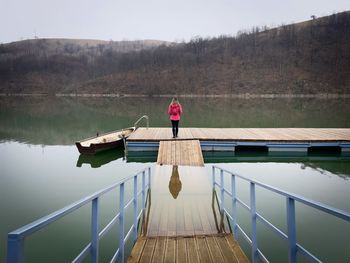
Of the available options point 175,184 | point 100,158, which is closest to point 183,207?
point 175,184

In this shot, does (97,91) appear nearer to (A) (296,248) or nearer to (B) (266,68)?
(B) (266,68)

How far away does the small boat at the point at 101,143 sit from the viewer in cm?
1388

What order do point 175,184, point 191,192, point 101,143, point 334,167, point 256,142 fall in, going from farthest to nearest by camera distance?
point 256,142 < point 101,143 < point 334,167 < point 175,184 < point 191,192

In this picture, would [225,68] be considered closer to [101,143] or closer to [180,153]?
[101,143]

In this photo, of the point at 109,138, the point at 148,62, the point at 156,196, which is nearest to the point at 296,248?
the point at 156,196

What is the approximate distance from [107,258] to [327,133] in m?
14.3

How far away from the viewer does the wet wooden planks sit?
13.0 ft

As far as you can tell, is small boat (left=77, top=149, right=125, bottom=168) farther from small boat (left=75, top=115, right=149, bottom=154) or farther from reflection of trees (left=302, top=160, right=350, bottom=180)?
reflection of trees (left=302, top=160, right=350, bottom=180)

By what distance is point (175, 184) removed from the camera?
331 inches

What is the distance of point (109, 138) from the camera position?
53.4ft

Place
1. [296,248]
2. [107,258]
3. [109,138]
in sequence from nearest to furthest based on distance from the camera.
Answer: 1. [296,248]
2. [107,258]
3. [109,138]

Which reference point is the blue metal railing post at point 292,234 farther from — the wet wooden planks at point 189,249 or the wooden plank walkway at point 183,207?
the wooden plank walkway at point 183,207

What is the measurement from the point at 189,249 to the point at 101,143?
10.7 m

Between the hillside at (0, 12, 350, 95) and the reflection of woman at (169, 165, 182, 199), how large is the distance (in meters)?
85.5
